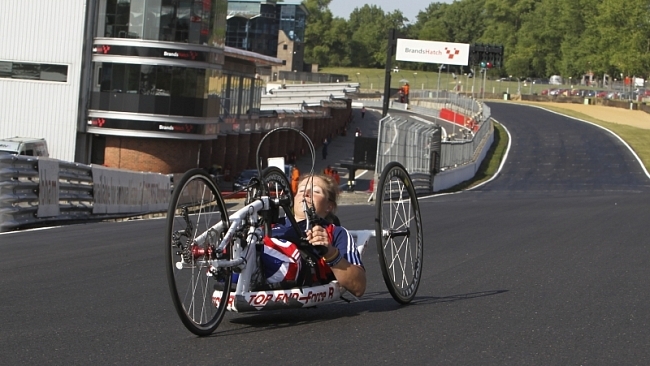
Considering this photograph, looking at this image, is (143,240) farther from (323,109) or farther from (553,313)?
(323,109)

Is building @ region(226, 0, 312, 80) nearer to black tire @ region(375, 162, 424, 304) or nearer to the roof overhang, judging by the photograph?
the roof overhang

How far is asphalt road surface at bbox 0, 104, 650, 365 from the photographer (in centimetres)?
547

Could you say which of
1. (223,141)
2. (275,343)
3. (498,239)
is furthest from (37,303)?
(223,141)

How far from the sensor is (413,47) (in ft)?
262

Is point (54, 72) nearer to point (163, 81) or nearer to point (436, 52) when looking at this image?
point (163, 81)

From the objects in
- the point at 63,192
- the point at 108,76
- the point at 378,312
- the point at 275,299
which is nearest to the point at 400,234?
the point at 378,312

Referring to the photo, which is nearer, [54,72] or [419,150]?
[419,150]

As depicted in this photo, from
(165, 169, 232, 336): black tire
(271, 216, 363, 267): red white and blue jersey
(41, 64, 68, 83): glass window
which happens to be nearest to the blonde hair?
(271, 216, 363, 267): red white and blue jersey

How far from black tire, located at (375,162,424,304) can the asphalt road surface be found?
18 centimetres

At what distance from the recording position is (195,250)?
5633 millimetres

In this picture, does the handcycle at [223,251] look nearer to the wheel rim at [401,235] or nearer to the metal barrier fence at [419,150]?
the wheel rim at [401,235]

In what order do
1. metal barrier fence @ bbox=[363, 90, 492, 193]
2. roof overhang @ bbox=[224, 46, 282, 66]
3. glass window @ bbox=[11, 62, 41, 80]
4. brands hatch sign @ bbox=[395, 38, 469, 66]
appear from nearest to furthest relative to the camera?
metal barrier fence @ bbox=[363, 90, 492, 193] < glass window @ bbox=[11, 62, 41, 80] < roof overhang @ bbox=[224, 46, 282, 66] < brands hatch sign @ bbox=[395, 38, 469, 66]

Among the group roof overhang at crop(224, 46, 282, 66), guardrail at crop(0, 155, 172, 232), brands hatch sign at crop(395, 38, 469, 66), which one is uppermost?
brands hatch sign at crop(395, 38, 469, 66)

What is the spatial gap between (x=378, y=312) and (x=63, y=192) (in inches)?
511
